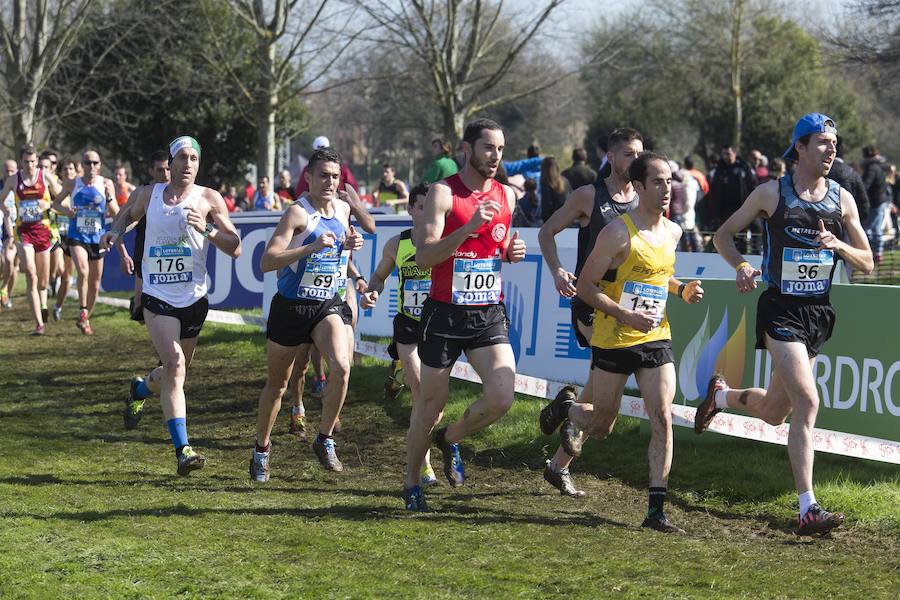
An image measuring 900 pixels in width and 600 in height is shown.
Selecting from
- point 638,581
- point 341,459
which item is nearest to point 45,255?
point 341,459

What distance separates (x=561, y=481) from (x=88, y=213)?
373 inches

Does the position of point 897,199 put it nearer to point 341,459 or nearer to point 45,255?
point 45,255

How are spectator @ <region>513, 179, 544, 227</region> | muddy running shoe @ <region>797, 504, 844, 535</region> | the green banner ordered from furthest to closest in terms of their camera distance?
spectator @ <region>513, 179, 544, 227</region>
the green banner
muddy running shoe @ <region>797, 504, 844, 535</region>

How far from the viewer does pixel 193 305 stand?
7.80 metres

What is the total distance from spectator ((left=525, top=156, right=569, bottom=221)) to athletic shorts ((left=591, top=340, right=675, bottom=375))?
26.3 ft

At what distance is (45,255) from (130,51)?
19057mm

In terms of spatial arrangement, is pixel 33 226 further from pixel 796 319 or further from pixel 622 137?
pixel 796 319

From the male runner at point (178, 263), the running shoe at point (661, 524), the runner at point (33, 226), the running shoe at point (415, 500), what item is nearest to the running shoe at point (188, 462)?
the male runner at point (178, 263)

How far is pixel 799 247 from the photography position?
6570 mm

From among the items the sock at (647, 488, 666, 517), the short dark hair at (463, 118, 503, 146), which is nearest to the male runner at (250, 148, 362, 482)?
the short dark hair at (463, 118, 503, 146)

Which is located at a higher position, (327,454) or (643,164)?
(643,164)

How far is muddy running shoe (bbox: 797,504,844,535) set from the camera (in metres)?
6.14

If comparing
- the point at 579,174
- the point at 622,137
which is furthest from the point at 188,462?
the point at 579,174

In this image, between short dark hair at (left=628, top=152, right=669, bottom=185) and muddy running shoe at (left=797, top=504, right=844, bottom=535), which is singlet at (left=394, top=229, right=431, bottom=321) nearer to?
short dark hair at (left=628, top=152, right=669, bottom=185)
